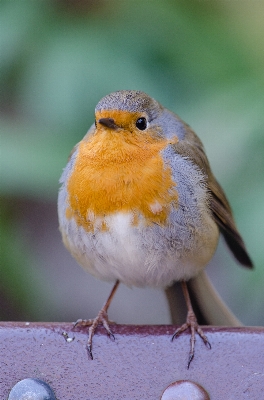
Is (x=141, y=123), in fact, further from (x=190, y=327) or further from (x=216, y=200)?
(x=190, y=327)

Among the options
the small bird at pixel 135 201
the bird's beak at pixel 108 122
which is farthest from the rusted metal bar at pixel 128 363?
the bird's beak at pixel 108 122

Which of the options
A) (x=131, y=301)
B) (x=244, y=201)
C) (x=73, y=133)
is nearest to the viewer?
(x=244, y=201)

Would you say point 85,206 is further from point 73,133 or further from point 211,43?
point 211,43

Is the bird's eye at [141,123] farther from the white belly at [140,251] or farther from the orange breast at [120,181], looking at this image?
the white belly at [140,251]

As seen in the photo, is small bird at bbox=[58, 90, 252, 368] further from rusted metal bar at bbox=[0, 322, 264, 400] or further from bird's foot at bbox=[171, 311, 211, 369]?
rusted metal bar at bbox=[0, 322, 264, 400]

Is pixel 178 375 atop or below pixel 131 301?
atop

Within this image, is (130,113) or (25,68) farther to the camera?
(25,68)

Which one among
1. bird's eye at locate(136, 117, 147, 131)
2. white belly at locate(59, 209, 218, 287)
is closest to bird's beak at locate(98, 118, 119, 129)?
bird's eye at locate(136, 117, 147, 131)

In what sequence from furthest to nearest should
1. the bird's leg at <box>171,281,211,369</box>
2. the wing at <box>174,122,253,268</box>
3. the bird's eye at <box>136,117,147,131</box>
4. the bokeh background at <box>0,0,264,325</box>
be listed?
the bokeh background at <box>0,0,264,325</box> → the wing at <box>174,122,253,268</box> → the bird's eye at <box>136,117,147,131</box> → the bird's leg at <box>171,281,211,369</box>

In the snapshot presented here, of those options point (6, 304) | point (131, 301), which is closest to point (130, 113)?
point (6, 304)
